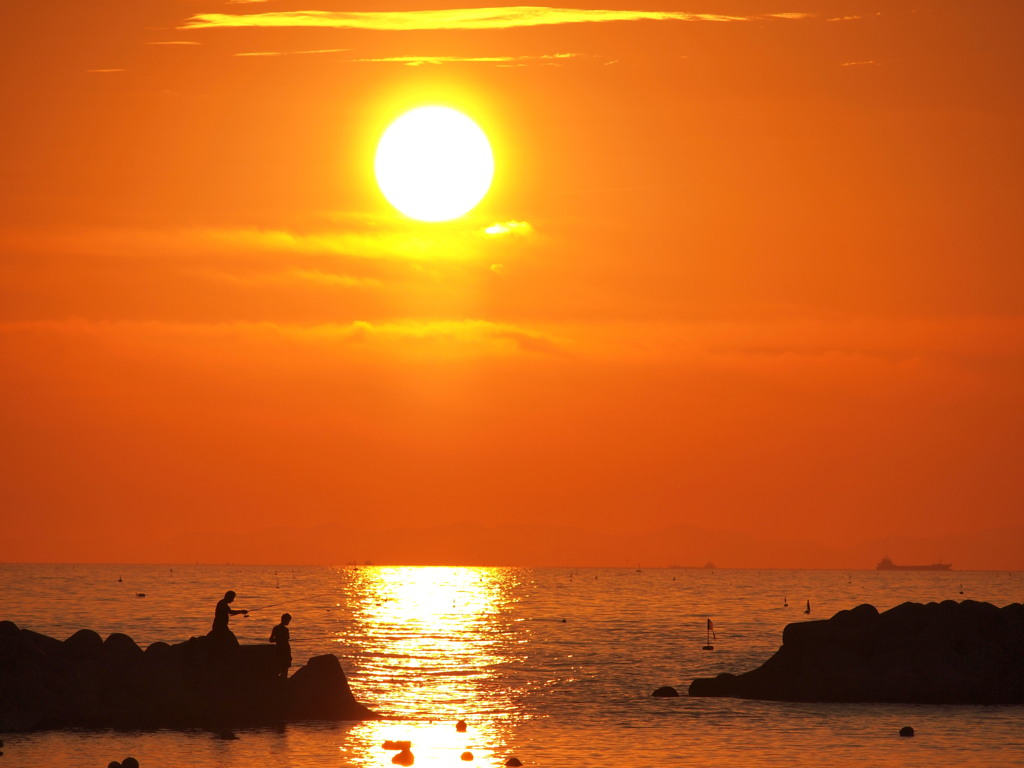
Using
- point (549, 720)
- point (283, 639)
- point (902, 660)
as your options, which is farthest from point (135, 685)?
point (902, 660)

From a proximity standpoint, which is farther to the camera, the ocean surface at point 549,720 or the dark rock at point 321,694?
the dark rock at point 321,694

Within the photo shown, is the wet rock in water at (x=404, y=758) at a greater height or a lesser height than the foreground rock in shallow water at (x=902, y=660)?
lesser

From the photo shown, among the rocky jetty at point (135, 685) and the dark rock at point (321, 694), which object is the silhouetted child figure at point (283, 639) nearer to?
the rocky jetty at point (135, 685)

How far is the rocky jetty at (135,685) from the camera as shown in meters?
44.8

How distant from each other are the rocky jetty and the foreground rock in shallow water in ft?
80.5

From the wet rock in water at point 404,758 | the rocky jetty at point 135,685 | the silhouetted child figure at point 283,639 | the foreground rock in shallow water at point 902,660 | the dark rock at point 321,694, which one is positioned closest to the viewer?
the wet rock in water at point 404,758

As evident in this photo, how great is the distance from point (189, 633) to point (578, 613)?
68189 millimetres

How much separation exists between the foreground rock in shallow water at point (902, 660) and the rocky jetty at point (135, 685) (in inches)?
966

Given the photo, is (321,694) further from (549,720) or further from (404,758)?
(549,720)

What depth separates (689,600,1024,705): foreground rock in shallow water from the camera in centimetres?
5944

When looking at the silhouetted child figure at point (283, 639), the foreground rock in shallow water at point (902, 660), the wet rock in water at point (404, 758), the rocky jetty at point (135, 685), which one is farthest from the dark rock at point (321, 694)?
the foreground rock in shallow water at point (902, 660)

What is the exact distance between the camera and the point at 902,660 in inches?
2391

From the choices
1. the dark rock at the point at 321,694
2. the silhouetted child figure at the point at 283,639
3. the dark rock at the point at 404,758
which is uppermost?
the silhouetted child figure at the point at 283,639

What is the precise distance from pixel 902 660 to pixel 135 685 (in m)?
33.6
